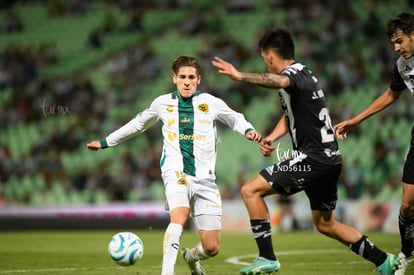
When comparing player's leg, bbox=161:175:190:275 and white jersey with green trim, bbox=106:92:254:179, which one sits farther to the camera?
white jersey with green trim, bbox=106:92:254:179

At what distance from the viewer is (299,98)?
295 inches

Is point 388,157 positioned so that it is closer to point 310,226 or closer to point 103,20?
point 310,226

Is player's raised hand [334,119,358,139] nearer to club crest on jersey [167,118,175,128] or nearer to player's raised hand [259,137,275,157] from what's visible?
player's raised hand [259,137,275,157]

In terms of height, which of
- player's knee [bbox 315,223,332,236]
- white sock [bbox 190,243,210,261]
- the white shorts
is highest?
the white shorts

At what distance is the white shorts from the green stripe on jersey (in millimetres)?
127

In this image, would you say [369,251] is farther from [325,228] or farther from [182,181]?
[182,181]

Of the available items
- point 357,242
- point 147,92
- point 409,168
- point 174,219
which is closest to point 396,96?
point 409,168

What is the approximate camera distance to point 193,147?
26.9 ft

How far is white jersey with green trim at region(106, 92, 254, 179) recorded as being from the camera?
8.15 metres

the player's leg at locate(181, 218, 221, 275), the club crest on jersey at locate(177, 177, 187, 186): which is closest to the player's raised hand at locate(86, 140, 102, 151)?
the club crest on jersey at locate(177, 177, 187, 186)

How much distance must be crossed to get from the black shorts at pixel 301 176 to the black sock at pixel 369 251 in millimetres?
456

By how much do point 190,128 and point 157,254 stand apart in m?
4.25

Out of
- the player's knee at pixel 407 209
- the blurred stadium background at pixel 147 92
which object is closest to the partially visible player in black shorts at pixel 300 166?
the player's knee at pixel 407 209

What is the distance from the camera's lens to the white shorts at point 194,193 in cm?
791
